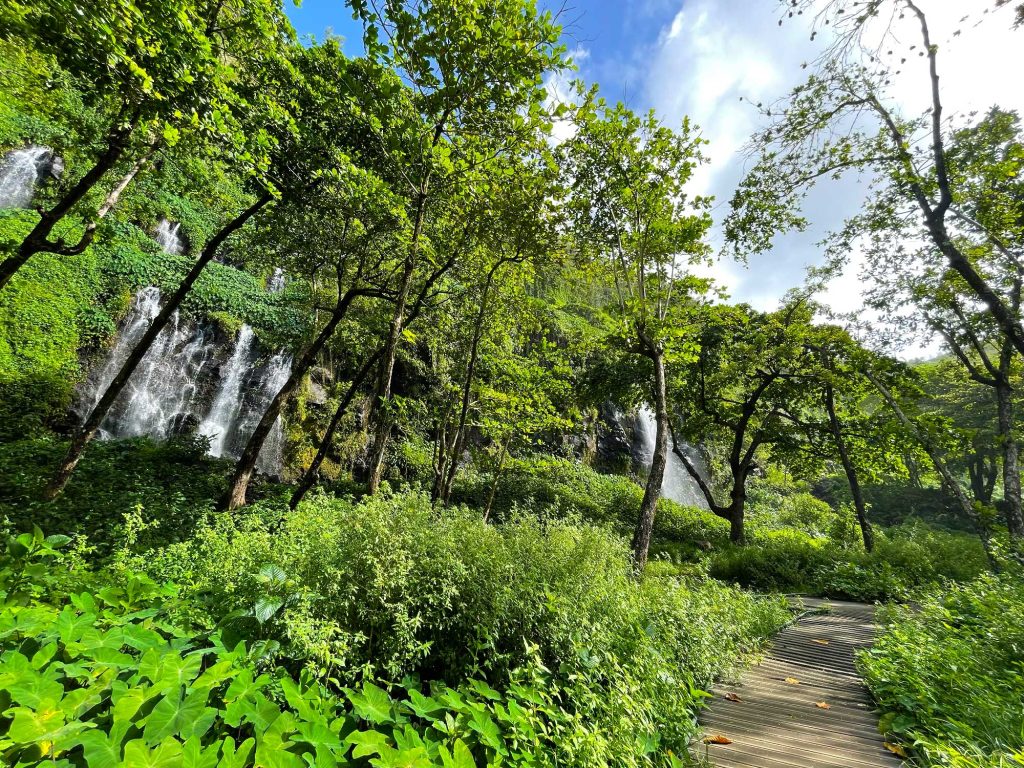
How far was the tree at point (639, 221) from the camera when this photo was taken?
29.7 ft

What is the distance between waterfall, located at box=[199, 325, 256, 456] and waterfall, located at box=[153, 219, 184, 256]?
618 cm

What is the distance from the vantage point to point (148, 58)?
521 centimetres

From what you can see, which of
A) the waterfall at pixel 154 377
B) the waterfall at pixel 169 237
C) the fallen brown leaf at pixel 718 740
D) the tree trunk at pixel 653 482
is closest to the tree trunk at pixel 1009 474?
the tree trunk at pixel 653 482

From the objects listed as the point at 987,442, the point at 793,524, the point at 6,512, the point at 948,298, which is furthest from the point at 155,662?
the point at 987,442

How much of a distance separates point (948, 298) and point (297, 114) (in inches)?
651

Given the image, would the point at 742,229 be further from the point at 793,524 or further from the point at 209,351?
the point at 793,524

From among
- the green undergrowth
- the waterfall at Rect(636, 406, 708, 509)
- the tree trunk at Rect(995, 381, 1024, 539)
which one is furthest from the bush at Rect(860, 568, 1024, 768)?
the waterfall at Rect(636, 406, 708, 509)

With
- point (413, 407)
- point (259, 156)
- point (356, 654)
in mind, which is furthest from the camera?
point (413, 407)

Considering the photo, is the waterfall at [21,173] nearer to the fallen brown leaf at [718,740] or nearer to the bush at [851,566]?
the fallen brown leaf at [718,740]

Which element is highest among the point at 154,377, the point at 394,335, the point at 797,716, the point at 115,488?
the point at 394,335

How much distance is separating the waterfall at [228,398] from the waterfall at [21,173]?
8747mm

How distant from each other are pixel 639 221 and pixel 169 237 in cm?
2034

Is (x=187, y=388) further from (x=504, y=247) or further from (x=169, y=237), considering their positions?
(x=504, y=247)

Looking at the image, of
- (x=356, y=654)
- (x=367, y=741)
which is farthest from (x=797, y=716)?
(x=367, y=741)
